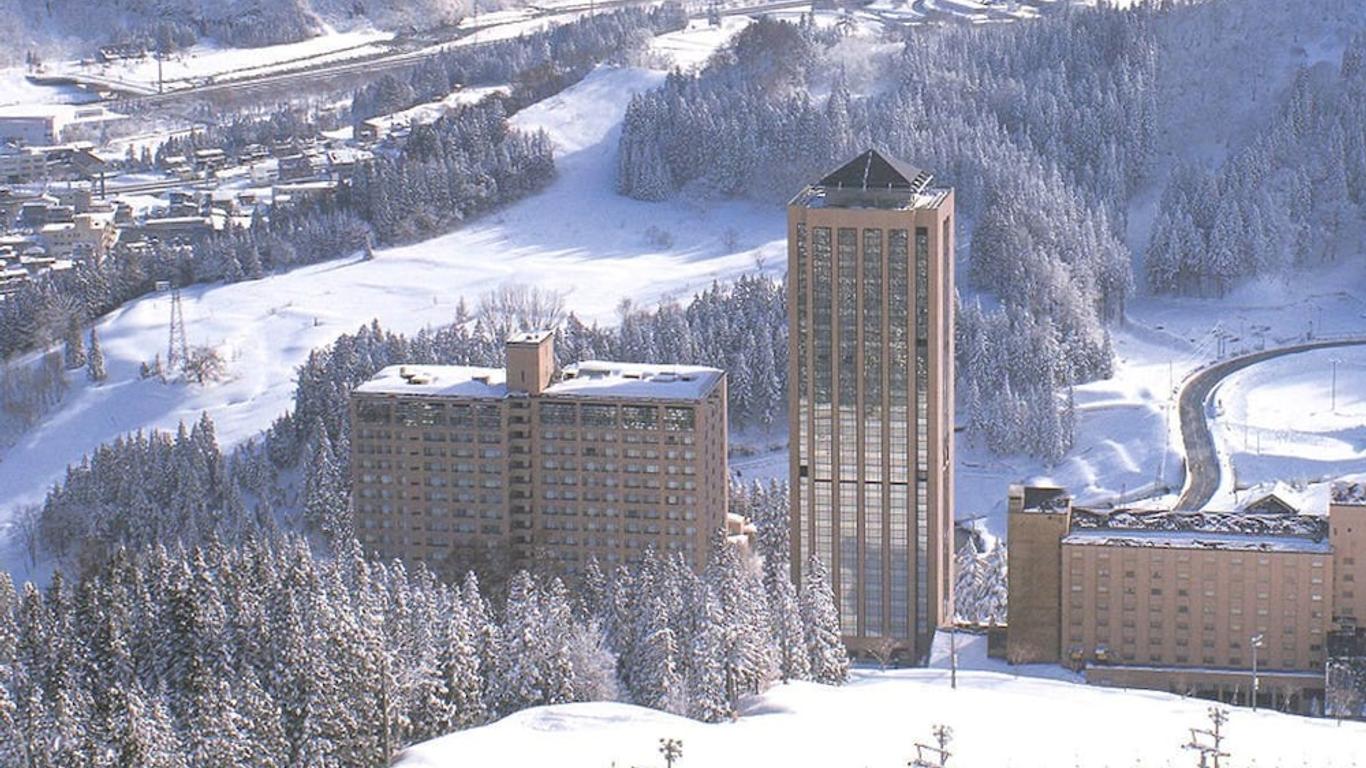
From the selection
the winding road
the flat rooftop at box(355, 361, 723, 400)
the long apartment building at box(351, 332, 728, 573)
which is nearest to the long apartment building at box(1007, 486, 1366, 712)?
the long apartment building at box(351, 332, 728, 573)

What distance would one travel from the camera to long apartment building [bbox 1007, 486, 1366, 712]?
326ft

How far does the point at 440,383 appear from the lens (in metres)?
109

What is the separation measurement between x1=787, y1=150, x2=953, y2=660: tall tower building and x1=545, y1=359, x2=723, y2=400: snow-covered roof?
380cm

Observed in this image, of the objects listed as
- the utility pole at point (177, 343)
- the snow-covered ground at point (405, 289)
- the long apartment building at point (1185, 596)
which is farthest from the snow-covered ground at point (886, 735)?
the utility pole at point (177, 343)

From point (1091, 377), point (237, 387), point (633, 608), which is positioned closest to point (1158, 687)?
point (633, 608)

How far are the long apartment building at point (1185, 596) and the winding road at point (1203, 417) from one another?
58.7ft

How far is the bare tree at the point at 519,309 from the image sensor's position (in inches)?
5591

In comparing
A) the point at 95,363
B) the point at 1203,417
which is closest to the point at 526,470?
the point at 1203,417

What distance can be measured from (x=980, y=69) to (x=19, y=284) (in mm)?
57276

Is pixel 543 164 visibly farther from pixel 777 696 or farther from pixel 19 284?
pixel 777 696

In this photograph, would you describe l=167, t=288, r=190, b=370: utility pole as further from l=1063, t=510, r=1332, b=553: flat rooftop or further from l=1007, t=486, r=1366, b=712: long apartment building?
l=1063, t=510, r=1332, b=553: flat rooftop

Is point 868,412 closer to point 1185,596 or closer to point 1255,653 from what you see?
point 1185,596

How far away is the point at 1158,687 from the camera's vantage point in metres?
99.8

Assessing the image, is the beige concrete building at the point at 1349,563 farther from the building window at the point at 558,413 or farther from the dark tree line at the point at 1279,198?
the dark tree line at the point at 1279,198
